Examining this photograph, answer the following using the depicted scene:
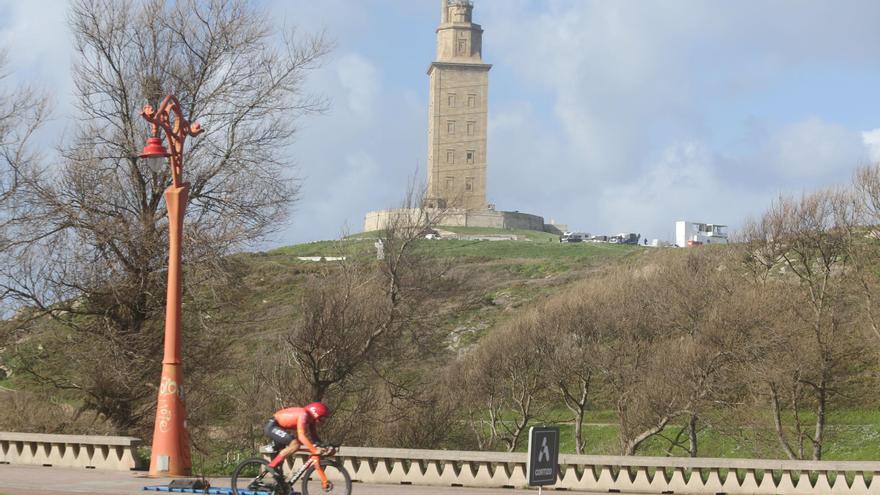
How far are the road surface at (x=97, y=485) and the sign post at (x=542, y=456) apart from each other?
4048 millimetres

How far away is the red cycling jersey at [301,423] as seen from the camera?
48.7 ft

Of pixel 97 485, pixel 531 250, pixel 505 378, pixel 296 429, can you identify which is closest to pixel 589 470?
pixel 296 429

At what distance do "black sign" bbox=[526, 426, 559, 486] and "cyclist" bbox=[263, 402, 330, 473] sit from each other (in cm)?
264

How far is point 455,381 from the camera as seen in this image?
52.5 meters

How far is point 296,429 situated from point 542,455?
3.26m

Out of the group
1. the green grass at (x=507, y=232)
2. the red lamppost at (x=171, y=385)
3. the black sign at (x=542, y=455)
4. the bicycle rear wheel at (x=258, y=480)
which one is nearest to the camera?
the black sign at (x=542, y=455)

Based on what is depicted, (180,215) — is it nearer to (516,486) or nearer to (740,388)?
(516,486)

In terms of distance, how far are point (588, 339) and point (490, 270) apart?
41124 mm

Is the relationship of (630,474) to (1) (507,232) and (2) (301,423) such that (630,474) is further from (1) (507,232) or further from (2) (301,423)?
(1) (507,232)

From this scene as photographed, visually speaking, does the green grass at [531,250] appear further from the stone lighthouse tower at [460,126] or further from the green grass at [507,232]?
the stone lighthouse tower at [460,126]

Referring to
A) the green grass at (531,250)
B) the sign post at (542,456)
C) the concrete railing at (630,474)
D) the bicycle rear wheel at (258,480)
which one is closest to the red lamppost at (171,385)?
the concrete railing at (630,474)

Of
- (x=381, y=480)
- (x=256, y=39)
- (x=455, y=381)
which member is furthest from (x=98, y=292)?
(x=455, y=381)

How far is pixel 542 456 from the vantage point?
14.3 m

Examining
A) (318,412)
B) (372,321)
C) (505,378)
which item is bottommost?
(505,378)
